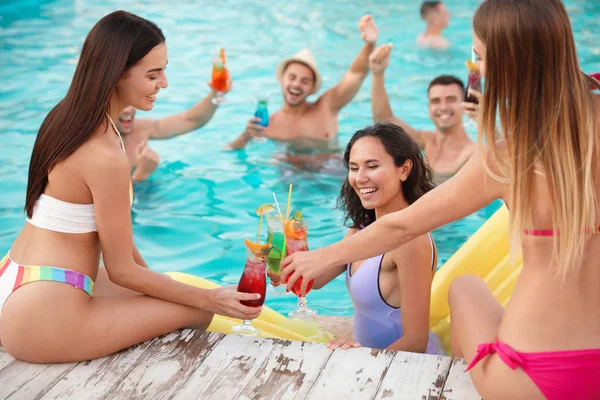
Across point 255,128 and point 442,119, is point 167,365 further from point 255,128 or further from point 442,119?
point 255,128

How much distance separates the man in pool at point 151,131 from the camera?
659 centimetres

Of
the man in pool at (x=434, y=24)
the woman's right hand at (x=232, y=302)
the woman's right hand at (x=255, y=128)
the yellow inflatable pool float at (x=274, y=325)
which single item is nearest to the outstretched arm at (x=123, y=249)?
the woman's right hand at (x=232, y=302)

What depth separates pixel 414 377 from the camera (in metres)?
3.06

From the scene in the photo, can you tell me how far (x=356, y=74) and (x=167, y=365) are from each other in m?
4.16

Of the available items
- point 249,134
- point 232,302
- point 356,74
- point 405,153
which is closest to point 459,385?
point 232,302

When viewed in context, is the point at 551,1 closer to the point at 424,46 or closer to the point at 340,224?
the point at 340,224

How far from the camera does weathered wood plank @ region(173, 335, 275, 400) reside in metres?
3.01

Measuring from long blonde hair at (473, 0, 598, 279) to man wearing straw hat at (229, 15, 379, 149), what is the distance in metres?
4.33

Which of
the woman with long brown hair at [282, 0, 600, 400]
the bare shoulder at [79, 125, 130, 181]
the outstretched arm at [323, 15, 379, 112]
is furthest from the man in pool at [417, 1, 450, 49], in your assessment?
the woman with long brown hair at [282, 0, 600, 400]

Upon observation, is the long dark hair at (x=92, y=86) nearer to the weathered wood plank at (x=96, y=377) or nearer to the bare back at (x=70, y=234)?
the bare back at (x=70, y=234)

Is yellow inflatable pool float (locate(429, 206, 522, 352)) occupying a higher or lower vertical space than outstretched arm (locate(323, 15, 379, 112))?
lower

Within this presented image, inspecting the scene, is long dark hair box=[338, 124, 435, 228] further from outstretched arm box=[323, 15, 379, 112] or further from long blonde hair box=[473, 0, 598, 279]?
outstretched arm box=[323, 15, 379, 112]

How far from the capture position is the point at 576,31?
37.4ft

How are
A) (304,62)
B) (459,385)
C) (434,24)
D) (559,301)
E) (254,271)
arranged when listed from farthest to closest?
(434,24) < (304,62) < (254,271) < (459,385) < (559,301)
